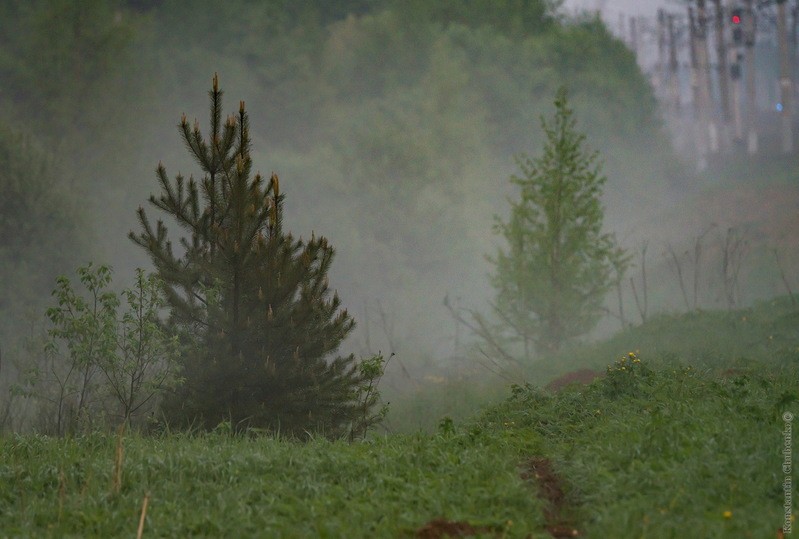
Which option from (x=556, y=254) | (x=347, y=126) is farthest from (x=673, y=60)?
(x=556, y=254)

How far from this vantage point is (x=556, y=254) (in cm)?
2166

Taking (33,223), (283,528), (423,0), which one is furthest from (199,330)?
(423,0)

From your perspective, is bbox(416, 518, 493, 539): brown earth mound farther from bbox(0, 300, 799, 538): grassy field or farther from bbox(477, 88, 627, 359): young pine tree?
bbox(477, 88, 627, 359): young pine tree

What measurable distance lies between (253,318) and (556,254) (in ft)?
39.3

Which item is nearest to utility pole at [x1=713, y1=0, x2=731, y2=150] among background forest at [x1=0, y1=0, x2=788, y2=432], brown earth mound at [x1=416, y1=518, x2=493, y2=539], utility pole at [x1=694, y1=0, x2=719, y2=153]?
utility pole at [x1=694, y1=0, x2=719, y2=153]

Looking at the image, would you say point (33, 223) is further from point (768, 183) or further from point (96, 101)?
point (768, 183)

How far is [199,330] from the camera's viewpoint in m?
11.4

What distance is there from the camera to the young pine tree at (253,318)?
11.0 m

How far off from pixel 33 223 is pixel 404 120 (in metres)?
19.5

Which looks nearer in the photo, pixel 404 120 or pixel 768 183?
pixel 404 120

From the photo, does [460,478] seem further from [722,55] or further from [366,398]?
[722,55]

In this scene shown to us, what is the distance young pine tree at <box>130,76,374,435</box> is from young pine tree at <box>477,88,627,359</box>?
1011 centimetres

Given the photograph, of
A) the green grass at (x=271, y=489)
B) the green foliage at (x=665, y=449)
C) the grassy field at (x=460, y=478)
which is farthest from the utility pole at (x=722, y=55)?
the green grass at (x=271, y=489)

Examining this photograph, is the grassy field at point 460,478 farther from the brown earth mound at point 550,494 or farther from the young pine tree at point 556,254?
the young pine tree at point 556,254
